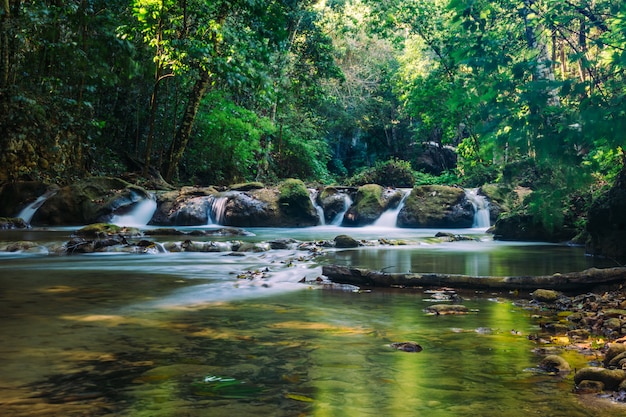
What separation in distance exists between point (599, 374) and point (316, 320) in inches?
98.9

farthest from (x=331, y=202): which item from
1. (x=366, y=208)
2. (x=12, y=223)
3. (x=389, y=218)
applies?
(x=12, y=223)

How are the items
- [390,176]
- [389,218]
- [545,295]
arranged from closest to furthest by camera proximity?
[545,295] < [389,218] < [390,176]

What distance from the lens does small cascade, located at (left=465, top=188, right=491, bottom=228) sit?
19.6 metres

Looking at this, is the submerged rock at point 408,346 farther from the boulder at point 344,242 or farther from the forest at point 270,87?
the boulder at point 344,242

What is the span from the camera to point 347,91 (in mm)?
38344

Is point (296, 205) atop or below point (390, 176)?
below

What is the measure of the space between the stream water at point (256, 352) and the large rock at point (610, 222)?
481 cm

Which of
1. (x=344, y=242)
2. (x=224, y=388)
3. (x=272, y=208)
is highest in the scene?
(x=272, y=208)

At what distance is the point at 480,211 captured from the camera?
65.1 feet

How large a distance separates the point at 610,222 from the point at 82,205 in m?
14.9

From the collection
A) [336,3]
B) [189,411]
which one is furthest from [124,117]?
[189,411]

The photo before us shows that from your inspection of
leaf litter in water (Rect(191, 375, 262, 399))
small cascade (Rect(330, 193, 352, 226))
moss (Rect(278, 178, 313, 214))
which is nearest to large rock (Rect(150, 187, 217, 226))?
moss (Rect(278, 178, 313, 214))

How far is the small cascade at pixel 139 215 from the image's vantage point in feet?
60.5

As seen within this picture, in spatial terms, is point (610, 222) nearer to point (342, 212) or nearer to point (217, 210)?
point (342, 212)
